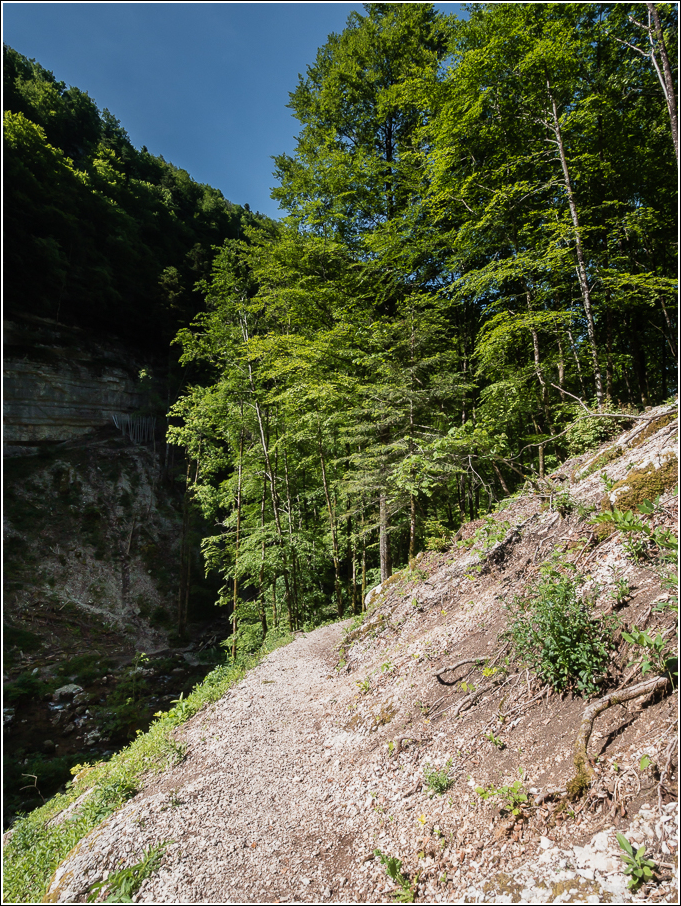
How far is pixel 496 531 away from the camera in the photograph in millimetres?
5680

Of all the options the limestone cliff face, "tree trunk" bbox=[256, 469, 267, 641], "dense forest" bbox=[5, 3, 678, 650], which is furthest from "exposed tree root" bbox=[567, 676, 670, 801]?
the limestone cliff face

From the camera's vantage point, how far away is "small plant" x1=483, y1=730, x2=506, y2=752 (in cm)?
299

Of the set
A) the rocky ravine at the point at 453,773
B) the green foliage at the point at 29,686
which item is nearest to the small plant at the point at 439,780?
the rocky ravine at the point at 453,773

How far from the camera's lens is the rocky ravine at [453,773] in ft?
6.88

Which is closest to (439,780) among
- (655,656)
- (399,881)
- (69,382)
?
(399,881)

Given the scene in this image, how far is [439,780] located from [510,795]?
725 mm

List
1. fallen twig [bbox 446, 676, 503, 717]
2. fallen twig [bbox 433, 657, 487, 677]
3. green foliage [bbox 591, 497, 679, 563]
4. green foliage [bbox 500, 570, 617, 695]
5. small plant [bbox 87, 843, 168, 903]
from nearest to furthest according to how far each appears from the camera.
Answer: green foliage [bbox 591, 497, 679, 563], green foliage [bbox 500, 570, 617, 695], small plant [bbox 87, 843, 168, 903], fallen twig [bbox 446, 676, 503, 717], fallen twig [bbox 433, 657, 487, 677]

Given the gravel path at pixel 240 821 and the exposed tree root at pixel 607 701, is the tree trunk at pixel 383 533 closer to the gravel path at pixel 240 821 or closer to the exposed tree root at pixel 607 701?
the gravel path at pixel 240 821

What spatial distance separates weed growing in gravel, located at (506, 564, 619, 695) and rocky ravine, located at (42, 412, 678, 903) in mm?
118

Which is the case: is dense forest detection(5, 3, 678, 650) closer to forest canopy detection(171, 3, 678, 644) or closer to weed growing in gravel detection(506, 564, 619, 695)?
forest canopy detection(171, 3, 678, 644)

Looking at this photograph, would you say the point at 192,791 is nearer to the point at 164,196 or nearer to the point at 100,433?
the point at 100,433

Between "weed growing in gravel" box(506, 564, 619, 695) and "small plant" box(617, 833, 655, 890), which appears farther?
"weed growing in gravel" box(506, 564, 619, 695)

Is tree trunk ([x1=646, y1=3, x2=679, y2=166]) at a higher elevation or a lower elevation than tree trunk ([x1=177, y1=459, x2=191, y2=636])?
higher

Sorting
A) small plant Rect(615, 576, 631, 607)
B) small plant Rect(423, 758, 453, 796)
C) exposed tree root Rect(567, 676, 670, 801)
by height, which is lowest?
small plant Rect(423, 758, 453, 796)
